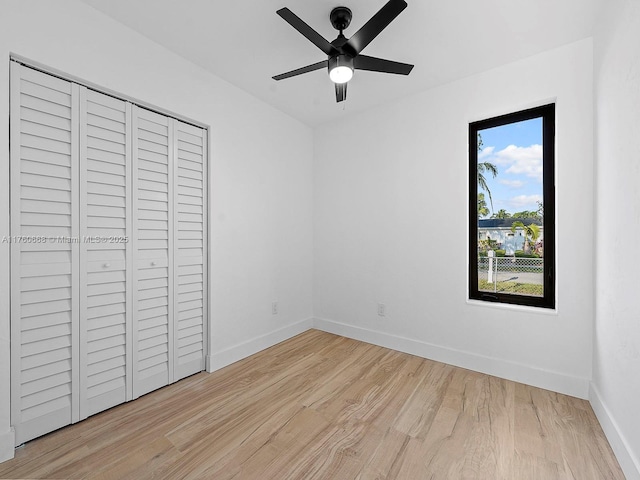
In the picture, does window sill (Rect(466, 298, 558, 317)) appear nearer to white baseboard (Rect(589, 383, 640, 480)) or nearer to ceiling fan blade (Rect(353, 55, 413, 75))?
white baseboard (Rect(589, 383, 640, 480))

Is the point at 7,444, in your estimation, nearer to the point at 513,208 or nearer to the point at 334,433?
the point at 334,433

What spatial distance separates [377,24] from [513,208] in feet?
5.89

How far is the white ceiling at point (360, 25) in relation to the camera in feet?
5.90

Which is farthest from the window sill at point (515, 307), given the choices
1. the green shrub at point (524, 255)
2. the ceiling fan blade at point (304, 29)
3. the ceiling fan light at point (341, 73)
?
the ceiling fan blade at point (304, 29)

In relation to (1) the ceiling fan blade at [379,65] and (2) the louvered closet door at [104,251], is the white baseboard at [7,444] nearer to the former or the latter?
(2) the louvered closet door at [104,251]

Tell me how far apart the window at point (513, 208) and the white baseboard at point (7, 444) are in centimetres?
310

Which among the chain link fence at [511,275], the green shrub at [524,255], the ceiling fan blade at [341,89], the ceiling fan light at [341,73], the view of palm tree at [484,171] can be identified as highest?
the ceiling fan blade at [341,89]

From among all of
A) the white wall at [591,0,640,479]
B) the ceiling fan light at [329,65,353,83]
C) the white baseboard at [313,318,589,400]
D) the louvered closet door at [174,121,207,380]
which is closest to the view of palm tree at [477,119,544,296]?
the white wall at [591,0,640,479]

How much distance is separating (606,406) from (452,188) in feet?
5.72

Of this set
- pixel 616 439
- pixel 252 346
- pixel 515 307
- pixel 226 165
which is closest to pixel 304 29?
pixel 226 165

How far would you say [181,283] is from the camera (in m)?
2.36

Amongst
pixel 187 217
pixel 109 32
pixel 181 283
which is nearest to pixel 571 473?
pixel 181 283

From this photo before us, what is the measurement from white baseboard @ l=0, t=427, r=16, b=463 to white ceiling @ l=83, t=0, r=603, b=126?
7.81 feet

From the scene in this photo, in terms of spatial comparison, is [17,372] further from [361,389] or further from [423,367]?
[423,367]
